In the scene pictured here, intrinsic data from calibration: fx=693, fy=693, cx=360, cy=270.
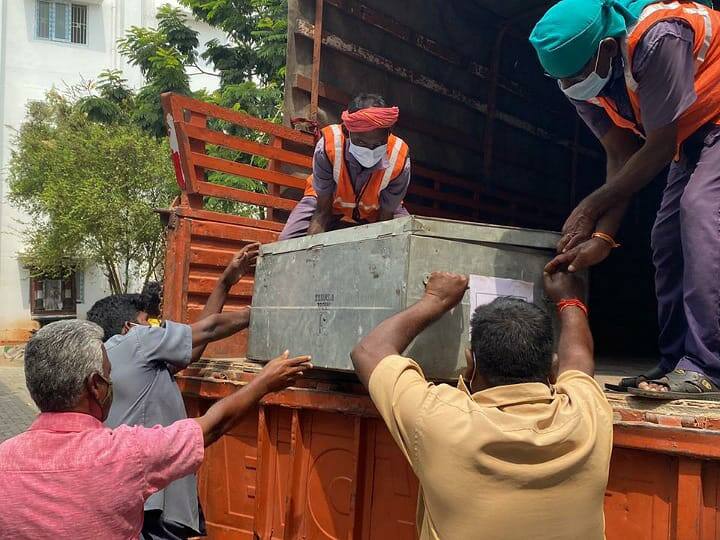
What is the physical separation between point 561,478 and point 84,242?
15.8 meters

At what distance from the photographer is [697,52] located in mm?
2037

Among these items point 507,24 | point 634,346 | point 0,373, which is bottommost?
point 0,373

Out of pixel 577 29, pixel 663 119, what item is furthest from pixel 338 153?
pixel 663 119

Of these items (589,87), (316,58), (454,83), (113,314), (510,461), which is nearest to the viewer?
(510,461)

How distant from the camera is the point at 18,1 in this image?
19.5 metres

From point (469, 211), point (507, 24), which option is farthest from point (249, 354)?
point (507, 24)

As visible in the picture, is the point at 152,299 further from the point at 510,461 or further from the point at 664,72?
the point at 664,72

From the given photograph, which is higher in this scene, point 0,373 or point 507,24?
point 507,24

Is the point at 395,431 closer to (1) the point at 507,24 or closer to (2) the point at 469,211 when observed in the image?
(2) the point at 469,211

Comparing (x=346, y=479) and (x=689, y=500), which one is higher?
(x=689, y=500)

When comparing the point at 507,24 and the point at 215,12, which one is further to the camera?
the point at 215,12

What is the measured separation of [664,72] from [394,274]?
95 cm

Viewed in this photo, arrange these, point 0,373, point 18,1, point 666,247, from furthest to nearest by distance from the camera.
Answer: point 18,1 < point 0,373 < point 666,247

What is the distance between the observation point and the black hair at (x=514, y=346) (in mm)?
1538
